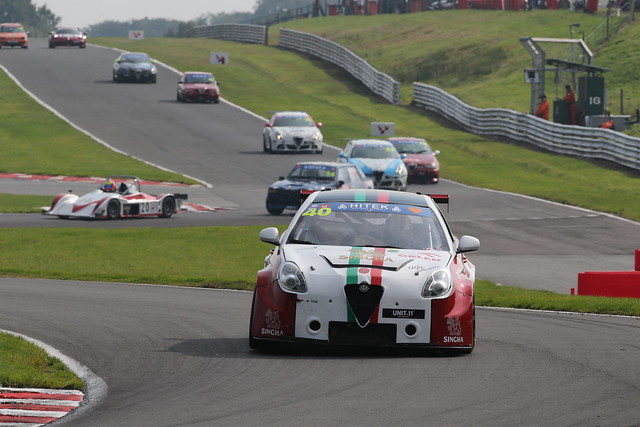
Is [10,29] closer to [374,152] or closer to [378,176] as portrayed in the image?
[374,152]

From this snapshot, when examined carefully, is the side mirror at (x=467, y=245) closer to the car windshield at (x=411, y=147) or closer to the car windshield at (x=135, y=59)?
the car windshield at (x=411, y=147)

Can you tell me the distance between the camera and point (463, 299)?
1078 centimetres

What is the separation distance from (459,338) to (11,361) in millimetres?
3742

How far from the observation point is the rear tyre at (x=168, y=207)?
97.9ft

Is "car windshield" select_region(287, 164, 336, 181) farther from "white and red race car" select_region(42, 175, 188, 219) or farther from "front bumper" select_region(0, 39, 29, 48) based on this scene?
"front bumper" select_region(0, 39, 29, 48)

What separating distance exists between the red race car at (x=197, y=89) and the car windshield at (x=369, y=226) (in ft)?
160

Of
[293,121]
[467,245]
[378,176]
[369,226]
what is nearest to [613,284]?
[467,245]

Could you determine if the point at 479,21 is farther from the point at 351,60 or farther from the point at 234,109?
the point at 234,109

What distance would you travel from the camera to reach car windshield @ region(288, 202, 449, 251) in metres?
11.5

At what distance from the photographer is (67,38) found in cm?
8300

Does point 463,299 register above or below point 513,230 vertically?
above

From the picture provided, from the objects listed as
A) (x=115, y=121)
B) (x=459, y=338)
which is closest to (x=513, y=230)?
(x=459, y=338)

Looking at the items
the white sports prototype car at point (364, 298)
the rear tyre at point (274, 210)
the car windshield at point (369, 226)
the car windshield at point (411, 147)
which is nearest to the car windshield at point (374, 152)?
the car windshield at point (411, 147)

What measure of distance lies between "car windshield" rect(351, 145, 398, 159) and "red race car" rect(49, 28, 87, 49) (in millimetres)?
49909
